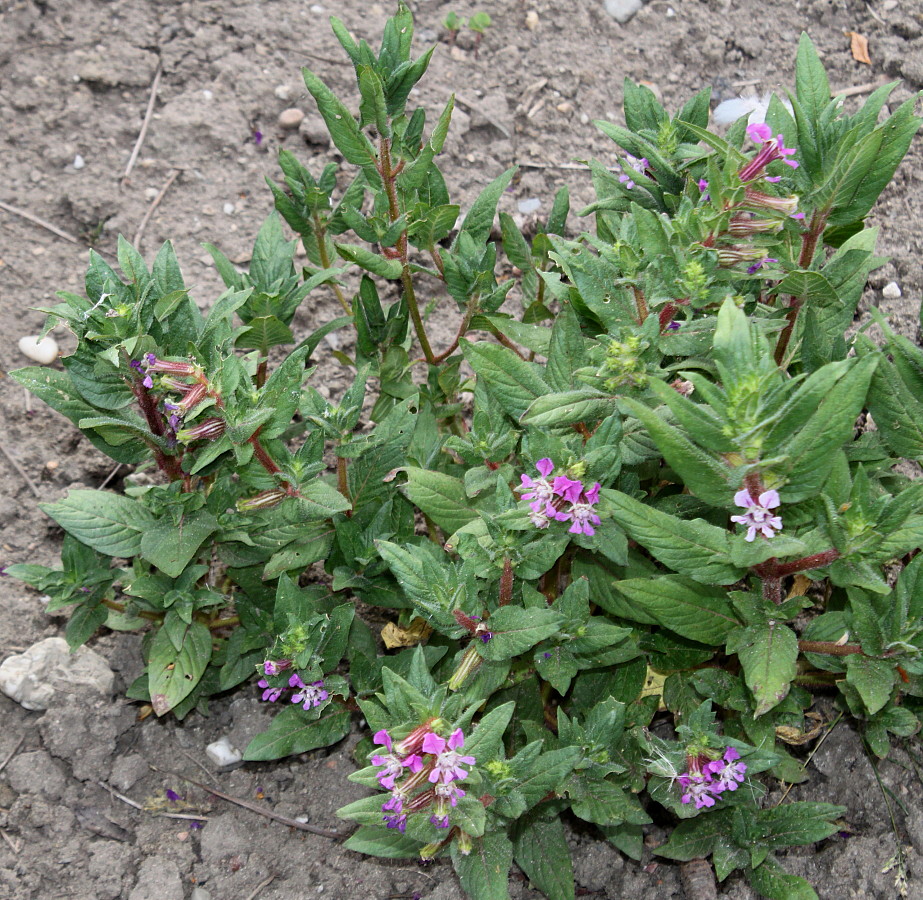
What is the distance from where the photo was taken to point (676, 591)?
262cm

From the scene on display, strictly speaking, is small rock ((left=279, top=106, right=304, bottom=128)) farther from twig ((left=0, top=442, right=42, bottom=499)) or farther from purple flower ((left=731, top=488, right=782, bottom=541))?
purple flower ((left=731, top=488, right=782, bottom=541))

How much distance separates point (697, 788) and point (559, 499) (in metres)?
0.92

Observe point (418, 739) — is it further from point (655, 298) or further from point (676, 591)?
point (655, 298)

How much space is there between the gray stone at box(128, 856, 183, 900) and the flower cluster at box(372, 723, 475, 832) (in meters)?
1.13

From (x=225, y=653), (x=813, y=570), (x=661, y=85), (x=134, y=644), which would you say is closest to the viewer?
(x=813, y=570)

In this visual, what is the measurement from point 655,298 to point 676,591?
2.67ft

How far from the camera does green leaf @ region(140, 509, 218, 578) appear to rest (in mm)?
2879

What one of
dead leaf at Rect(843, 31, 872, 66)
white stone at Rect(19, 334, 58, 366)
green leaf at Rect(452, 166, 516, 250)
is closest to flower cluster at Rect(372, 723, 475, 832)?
green leaf at Rect(452, 166, 516, 250)

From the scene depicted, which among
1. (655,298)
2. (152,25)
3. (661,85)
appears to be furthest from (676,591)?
(152,25)

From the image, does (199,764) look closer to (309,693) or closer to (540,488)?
(309,693)

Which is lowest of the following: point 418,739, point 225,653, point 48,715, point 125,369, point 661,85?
point 48,715

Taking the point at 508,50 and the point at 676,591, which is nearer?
the point at 676,591

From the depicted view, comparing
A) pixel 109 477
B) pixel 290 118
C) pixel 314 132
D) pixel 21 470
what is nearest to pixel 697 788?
pixel 109 477

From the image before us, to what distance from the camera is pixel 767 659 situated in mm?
2482
